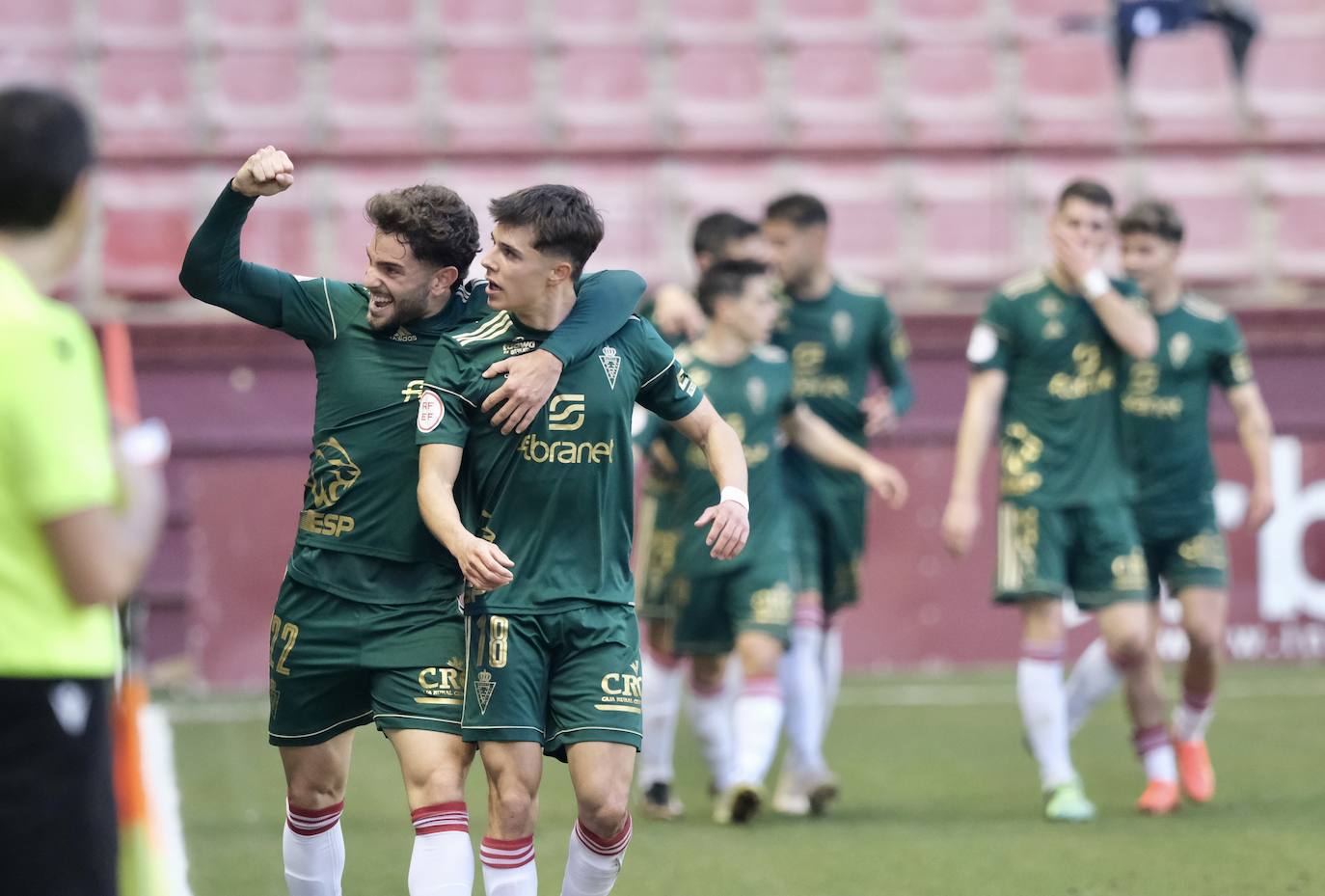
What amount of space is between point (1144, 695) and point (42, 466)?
573 centimetres

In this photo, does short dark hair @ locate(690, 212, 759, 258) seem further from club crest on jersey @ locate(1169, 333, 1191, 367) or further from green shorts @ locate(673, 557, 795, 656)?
club crest on jersey @ locate(1169, 333, 1191, 367)

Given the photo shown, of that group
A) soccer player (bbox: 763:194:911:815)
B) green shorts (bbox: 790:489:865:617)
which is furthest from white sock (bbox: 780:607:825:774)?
green shorts (bbox: 790:489:865:617)

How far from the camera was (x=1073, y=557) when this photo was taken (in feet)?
25.1

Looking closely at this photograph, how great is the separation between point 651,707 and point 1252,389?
2.82 meters

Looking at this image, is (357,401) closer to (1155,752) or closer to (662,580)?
(662,580)

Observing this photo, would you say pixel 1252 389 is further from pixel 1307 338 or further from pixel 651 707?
pixel 1307 338

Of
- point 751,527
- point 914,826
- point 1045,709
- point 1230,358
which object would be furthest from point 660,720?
point 1230,358

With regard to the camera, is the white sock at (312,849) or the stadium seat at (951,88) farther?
A: the stadium seat at (951,88)

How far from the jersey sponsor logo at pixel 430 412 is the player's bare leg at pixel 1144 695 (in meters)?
3.68

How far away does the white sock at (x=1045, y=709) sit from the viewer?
7.50 meters

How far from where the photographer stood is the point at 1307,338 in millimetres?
13227

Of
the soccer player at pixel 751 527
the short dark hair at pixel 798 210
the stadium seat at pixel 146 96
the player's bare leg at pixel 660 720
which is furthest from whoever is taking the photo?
the stadium seat at pixel 146 96

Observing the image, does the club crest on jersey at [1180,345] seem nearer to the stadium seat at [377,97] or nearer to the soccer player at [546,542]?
the soccer player at [546,542]

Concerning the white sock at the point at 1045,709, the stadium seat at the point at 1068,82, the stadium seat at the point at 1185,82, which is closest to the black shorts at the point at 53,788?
the white sock at the point at 1045,709
